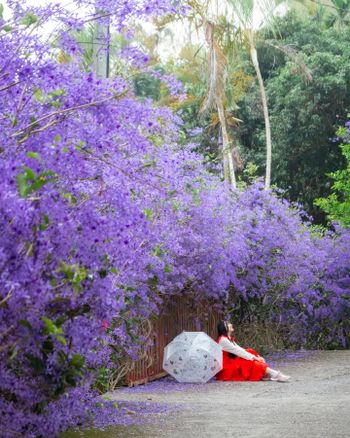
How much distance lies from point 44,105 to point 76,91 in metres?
0.39

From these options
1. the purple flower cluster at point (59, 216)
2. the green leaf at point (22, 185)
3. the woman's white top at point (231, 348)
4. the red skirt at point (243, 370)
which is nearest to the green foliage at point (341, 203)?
the woman's white top at point (231, 348)

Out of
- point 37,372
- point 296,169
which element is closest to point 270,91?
point 296,169

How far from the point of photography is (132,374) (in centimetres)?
1623

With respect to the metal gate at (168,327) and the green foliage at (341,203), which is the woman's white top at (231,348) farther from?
the green foliage at (341,203)

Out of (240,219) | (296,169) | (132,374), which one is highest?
(296,169)

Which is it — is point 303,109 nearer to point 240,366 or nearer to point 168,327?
point 168,327

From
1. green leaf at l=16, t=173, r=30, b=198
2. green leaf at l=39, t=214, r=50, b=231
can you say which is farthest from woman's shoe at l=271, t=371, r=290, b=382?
green leaf at l=16, t=173, r=30, b=198

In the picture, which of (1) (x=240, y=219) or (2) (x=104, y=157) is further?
(1) (x=240, y=219)

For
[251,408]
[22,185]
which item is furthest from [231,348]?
[22,185]

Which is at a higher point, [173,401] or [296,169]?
[296,169]

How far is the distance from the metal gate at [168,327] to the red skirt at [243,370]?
1.10 metres

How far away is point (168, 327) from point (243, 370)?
1518 millimetres

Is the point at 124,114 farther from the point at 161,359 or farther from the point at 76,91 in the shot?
the point at 161,359

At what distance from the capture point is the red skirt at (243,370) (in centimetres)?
1738
